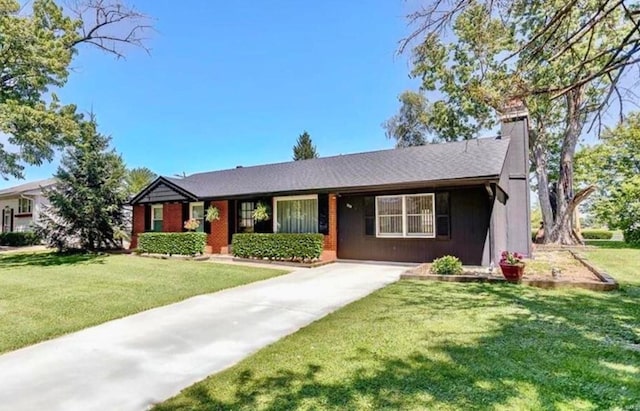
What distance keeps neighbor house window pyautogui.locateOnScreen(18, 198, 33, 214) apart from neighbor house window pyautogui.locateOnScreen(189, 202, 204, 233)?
16397mm

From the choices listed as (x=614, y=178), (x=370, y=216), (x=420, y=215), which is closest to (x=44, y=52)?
(x=370, y=216)

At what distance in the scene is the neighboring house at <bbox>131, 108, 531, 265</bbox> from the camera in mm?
11109

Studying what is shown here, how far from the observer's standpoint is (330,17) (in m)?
10.1

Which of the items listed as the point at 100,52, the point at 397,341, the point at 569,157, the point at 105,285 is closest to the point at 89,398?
the point at 397,341

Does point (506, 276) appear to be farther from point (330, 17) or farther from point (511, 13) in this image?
point (330, 17)

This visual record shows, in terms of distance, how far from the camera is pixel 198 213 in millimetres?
16766

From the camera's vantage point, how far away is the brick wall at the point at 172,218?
1697 centimetres

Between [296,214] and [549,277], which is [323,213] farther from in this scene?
[549,277]

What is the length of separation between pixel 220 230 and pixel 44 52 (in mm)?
9471

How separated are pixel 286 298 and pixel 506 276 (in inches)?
195

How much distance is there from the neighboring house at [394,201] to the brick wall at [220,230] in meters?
0.04

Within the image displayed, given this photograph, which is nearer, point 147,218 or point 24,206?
point 147,218

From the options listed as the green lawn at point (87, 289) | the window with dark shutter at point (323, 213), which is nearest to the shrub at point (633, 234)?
the window with dark shutter at point (323, 213)

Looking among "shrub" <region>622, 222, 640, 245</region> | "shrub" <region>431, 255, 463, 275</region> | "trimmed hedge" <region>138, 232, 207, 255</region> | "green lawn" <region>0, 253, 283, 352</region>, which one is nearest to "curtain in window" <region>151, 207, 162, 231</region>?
"trimmed hedge" <region>138, 232, 207, 255</region>
